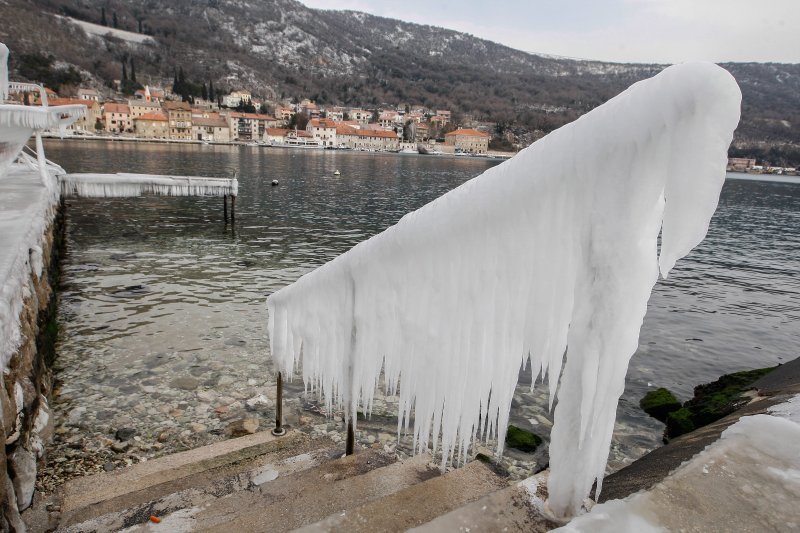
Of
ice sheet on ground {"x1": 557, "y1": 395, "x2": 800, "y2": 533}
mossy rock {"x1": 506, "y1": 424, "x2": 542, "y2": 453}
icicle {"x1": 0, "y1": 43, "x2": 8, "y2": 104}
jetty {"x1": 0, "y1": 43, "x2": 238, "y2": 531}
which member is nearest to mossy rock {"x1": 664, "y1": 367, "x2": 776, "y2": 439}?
mossy rock {"x1": 506, "y1": 424, "x2": 542, "y2": 453}

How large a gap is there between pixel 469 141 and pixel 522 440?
196985 mm

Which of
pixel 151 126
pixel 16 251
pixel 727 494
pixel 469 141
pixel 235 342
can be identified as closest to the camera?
pixel 727 494

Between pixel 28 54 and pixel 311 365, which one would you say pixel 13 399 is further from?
pixel 28 54

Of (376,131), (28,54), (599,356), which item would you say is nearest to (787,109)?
(376,131)

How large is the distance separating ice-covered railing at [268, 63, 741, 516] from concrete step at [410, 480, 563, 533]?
0.13 meters

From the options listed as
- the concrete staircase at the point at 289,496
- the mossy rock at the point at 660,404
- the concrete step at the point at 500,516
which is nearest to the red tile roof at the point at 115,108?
the concrete staircase at the point at 289,496

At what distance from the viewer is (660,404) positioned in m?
10.2

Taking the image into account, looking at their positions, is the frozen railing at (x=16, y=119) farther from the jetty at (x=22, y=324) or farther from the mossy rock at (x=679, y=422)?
the mossy rock at (x=679, y=422)

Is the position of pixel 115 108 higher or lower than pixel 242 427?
higher

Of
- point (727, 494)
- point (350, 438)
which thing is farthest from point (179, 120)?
point (727, 494)

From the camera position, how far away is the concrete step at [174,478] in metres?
4.25

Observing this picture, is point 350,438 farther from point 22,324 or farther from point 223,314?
point 223,314

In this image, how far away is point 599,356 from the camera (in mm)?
1997

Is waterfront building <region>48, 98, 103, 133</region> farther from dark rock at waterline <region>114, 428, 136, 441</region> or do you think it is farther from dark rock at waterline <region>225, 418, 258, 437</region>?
dark rock at waterline <region>225, 418, 258, 437</region>
